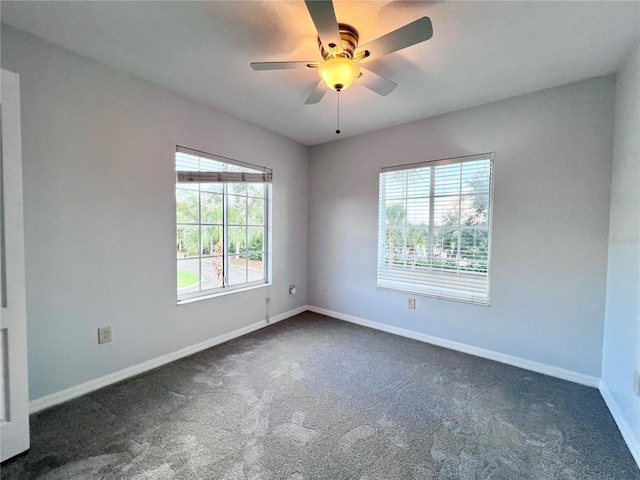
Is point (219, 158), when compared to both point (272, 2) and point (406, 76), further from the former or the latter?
point (406, 76)

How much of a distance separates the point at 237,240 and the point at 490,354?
2958mm

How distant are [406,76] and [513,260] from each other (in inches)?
75.9

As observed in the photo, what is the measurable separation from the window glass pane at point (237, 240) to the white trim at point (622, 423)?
3.42 metres

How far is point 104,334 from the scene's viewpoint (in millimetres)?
2143

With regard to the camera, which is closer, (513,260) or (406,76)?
(406,76)

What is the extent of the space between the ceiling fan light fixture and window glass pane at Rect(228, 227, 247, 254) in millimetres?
2020

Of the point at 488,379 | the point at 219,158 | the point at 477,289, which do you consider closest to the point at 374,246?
the point at 477,289

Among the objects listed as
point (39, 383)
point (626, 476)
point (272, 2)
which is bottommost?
point (626, 476)

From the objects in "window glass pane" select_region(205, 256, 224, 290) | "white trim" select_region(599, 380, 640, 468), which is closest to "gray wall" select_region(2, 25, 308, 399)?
"window glass pane" select_region(205, 256, 224, 290)

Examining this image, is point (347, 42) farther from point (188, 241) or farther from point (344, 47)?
point (188, 241)

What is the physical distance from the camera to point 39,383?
6.09 ft

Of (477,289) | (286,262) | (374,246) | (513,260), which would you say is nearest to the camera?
(513,260)

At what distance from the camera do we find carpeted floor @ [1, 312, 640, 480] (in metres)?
1.43

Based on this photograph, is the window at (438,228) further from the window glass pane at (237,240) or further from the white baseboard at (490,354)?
the window glass pane at (237,240)
